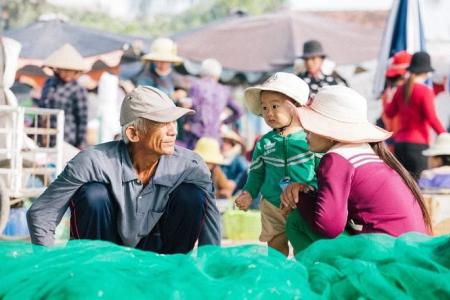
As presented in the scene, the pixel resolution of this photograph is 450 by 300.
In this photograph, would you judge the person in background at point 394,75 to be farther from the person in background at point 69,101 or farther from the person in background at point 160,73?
the person in background at point 69,101

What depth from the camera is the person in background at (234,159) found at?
12.3m

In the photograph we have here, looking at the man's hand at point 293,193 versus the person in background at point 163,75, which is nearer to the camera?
the man's hand at point 293,193

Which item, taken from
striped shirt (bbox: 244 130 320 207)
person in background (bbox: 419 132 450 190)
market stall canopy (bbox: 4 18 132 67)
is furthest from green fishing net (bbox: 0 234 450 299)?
market stall canopy (bbox: 4 18 132 67)

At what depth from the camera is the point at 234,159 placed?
1271 centimetres

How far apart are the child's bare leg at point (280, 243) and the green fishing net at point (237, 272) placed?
1986 mm

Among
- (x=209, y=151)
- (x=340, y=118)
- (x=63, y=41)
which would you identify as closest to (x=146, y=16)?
(x=63, y=41)

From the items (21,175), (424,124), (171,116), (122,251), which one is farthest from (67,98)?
(122,251)

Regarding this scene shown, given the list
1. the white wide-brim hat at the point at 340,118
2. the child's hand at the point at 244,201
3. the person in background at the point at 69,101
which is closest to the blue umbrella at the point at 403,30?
the person in background at the point at 69,101

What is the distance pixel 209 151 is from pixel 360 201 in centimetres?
635

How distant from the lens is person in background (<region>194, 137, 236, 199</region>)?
10.9 metres

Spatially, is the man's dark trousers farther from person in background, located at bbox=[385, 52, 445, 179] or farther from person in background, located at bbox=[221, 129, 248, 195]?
person in background, located at bbox=[221, 129, 248, 195]

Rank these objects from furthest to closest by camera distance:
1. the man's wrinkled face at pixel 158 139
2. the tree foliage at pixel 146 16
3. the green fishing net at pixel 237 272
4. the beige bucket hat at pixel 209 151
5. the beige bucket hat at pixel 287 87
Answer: the tree foliage at pixel 146 16, the beige bucket hat at pixel 209 151, the beige bucket hat at pixel 287 87, the man's wrinkled face at pixel 158 139, the green fishing net at pixel 237 272

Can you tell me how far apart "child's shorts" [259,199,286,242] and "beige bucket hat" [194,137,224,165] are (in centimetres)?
463

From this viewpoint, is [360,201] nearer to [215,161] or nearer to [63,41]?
[215,161]
